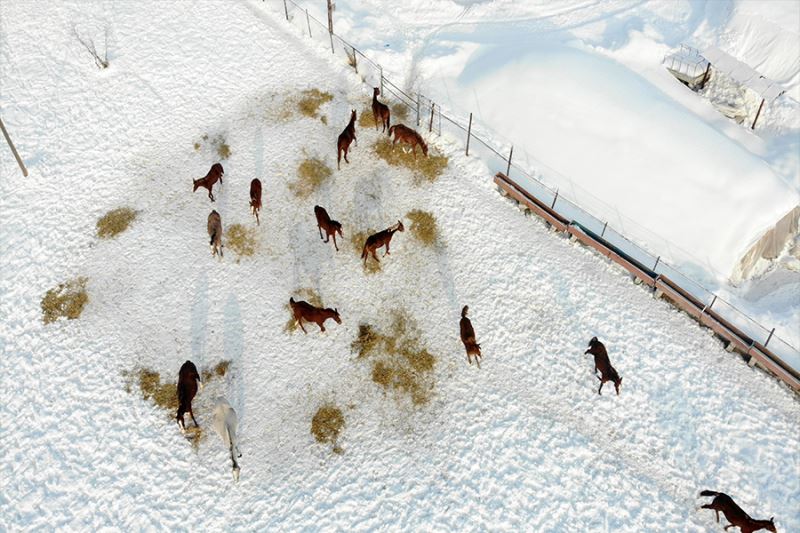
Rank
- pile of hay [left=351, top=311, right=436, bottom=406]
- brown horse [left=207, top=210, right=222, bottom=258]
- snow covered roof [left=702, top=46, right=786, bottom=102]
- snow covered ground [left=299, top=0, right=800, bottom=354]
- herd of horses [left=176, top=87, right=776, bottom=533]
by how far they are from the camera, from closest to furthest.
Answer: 1. herd of horses [left=176, top=87, right=776, bottom=533]
2. pile of hay [left=351, top=311, right=436, bottom=406]
3. brown horse [left=207, top=210, right=222, bottom=258]
4. snow covered ground [left=299, top=0, right=800, bottom=354]
5. snow covered roof [left=702, top=46, right=786, bottom=102]

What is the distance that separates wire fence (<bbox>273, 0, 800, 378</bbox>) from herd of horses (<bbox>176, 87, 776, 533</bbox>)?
1.98 metres

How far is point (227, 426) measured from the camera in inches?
562

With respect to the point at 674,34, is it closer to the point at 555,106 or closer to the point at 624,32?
the point at 624,32

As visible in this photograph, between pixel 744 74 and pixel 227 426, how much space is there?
26626mm

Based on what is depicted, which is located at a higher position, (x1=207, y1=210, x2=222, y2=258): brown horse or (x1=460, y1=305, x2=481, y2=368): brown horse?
(x1=207, y1=210, x2=222, y2=258): brown horse

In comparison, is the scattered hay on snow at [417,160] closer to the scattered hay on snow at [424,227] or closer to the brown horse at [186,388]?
the scattered hay on snow at [424,227]

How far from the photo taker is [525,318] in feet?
57.9

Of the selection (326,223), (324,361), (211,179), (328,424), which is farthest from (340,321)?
(211,179)

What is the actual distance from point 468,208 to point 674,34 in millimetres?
16041

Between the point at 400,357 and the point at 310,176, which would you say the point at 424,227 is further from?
the point at 400,357

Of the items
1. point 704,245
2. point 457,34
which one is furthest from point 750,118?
point 457,34

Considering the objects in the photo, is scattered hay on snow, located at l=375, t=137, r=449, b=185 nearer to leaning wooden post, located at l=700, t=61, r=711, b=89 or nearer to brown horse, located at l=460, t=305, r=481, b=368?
brown horse, located at l=460, t=305, r=481, b=368

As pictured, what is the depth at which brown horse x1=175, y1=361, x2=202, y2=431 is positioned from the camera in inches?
583

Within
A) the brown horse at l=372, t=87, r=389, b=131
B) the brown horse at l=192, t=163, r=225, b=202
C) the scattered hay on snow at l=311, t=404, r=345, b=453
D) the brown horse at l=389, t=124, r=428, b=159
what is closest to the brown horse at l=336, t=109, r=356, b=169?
the brown horse at l=372, t=87, r=389, b=131
